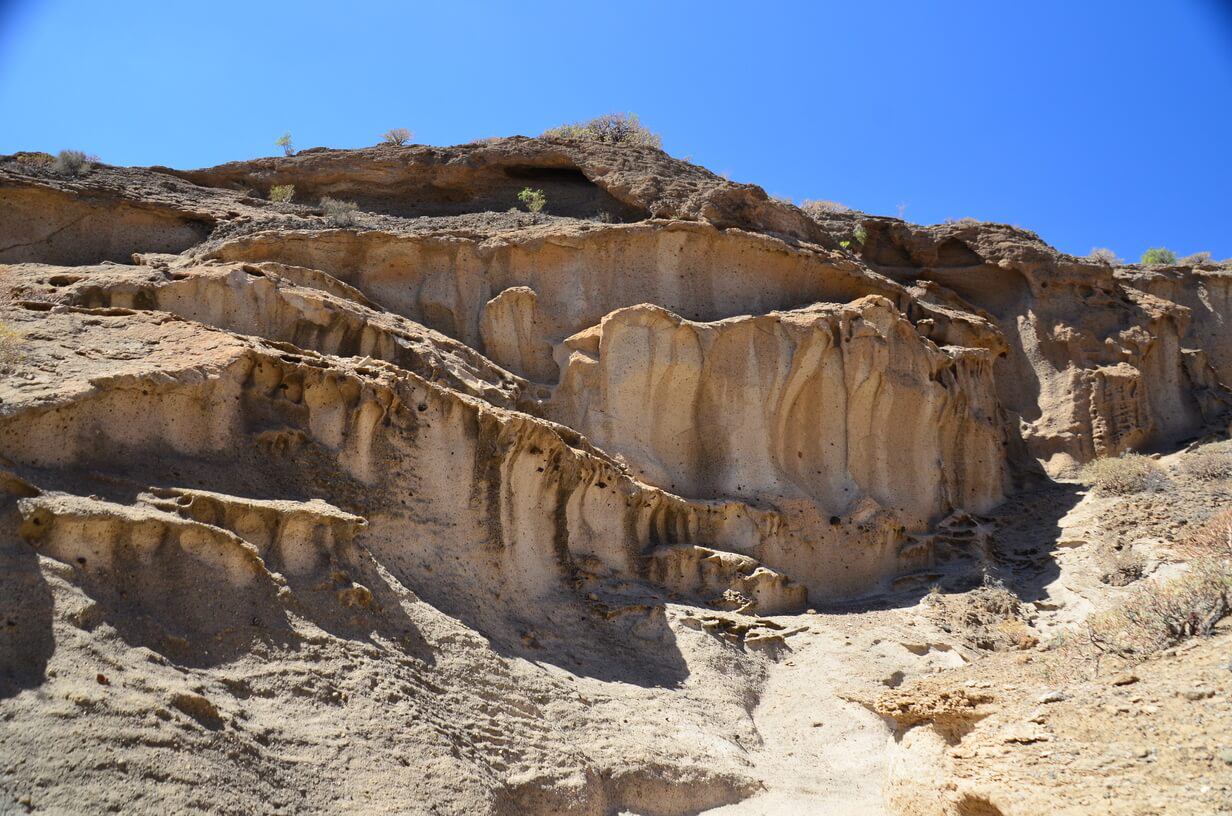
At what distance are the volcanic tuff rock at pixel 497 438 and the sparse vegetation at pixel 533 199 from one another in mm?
631

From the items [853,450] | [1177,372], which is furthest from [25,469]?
[1177,372]

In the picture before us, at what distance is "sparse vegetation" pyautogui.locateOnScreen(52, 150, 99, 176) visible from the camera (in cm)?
1720

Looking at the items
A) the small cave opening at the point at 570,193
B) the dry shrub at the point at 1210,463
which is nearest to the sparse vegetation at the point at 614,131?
the small cave opening at the point at 570,193

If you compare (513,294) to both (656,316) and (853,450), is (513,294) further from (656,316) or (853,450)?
(853,450)

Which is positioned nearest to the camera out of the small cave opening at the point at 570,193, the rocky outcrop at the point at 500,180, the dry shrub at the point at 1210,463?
the dry shrub at the point at 1210,463

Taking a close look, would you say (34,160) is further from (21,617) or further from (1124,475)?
(1124,475)

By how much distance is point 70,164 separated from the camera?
1731 cm

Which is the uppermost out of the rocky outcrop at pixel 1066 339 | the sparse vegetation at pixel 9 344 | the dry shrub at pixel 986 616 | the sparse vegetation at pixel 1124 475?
the rocky outcrop at pixel 1066 339

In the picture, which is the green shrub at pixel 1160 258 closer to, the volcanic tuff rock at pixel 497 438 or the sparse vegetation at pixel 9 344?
the volcanic tuff rock at pixel 497 438

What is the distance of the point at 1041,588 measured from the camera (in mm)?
16016

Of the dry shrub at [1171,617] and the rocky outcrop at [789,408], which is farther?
the rocky outcrop at [789,408]

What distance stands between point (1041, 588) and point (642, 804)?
8.51 m

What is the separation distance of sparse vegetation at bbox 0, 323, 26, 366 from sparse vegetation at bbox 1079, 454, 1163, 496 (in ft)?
52.4

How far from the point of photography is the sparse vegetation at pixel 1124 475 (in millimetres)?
17688
